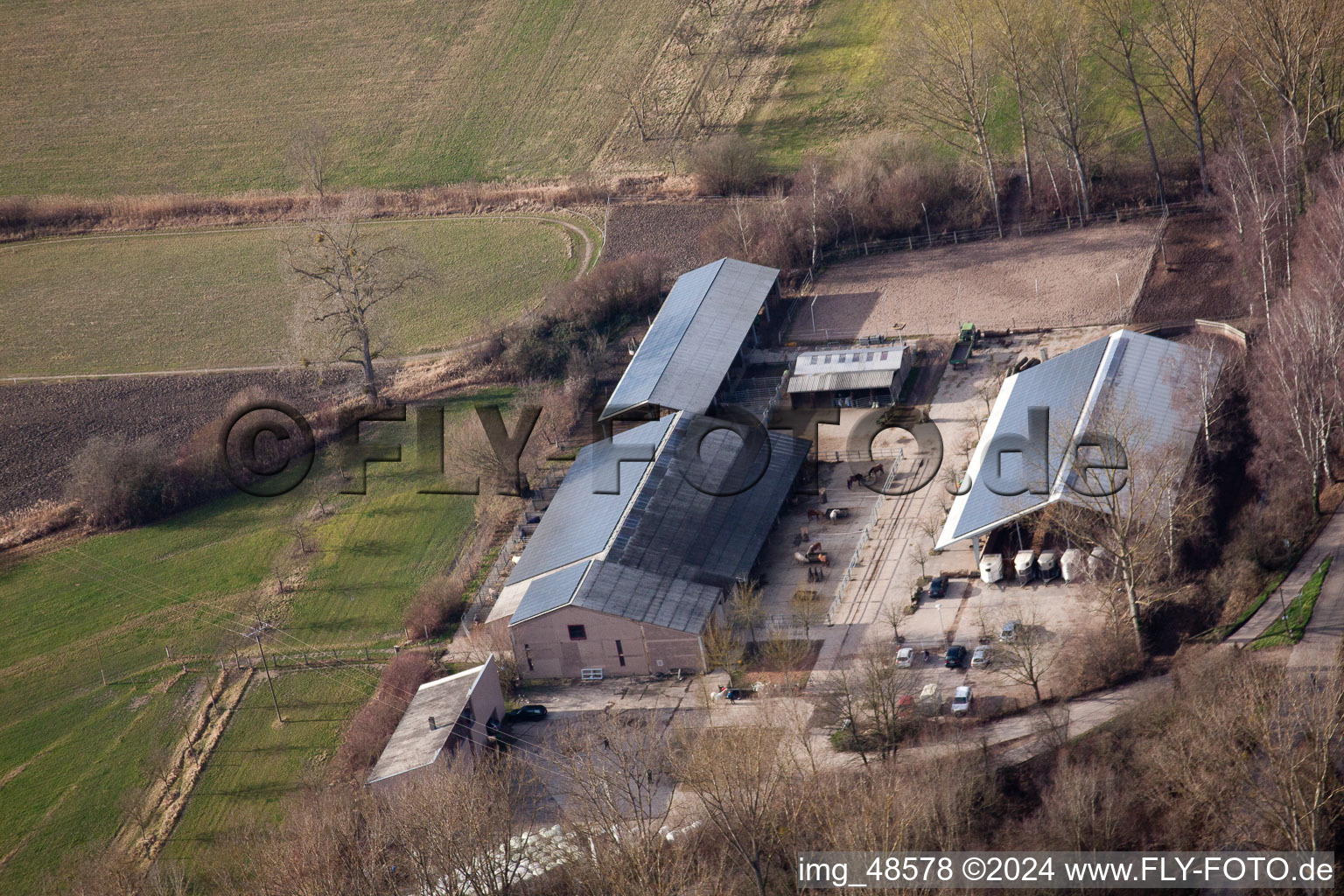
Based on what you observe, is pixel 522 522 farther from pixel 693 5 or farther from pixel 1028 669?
pixel 693 5

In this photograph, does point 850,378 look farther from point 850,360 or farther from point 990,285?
point 990,285

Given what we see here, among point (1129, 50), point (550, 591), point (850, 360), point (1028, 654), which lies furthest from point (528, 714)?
point (1129, 50)

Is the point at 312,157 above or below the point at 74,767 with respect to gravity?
above

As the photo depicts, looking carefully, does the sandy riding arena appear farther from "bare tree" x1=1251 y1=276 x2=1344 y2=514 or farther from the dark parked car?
the dark parked car

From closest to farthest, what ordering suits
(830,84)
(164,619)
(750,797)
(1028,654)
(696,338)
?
(750,797), (1028,654), (164,619), (696,338), (830,84)

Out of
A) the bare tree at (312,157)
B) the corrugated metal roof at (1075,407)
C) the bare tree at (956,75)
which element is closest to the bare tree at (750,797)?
the corrugated metal roof at (1075,407)

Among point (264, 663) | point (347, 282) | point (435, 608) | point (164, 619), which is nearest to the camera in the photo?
point (264, 663)

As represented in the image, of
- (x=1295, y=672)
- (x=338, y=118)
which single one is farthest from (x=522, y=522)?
(x=338, y=118)

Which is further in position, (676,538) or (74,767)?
(676,538)
